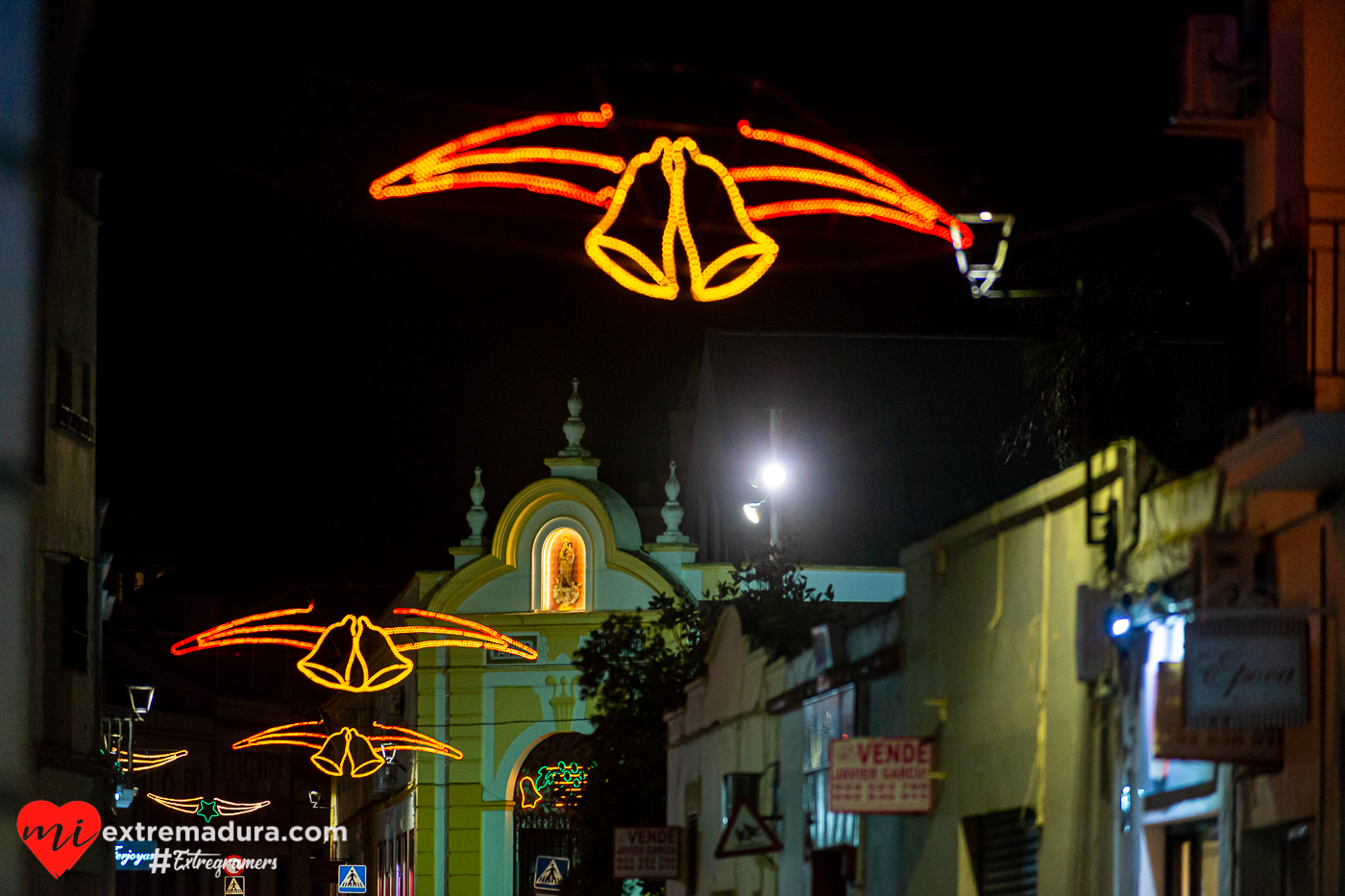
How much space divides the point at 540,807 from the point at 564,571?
5122 millimetres

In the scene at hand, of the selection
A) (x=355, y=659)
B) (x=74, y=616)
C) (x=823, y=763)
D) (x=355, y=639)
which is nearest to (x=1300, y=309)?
(x=823, y=763)

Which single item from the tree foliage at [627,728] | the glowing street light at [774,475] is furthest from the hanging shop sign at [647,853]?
the glowing street light at [774,475]

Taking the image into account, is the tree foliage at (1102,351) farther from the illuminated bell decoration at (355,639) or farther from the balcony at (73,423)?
the illuminated bell decoration at (355,639)

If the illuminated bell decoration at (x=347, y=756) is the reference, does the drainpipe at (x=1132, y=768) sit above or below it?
above

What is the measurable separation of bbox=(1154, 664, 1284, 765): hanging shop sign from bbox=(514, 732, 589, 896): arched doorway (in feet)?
107

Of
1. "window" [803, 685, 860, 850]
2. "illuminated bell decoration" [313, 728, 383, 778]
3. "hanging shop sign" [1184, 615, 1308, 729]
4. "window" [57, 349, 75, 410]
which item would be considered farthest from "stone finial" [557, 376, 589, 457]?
"hanging shop sign" [1184, 615, 1308, 729]

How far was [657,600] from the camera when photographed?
1050 inches

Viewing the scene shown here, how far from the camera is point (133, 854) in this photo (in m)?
44.2

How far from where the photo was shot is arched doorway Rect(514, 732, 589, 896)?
41.6 m

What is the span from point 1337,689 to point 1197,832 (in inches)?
74.0

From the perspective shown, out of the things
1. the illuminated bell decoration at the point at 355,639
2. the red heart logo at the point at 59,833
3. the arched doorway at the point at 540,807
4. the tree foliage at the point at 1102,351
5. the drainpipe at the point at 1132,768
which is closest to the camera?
the drainpipe at the point at 1132,768

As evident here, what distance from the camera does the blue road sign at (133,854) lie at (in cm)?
4264

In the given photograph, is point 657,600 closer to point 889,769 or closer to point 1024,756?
point 889,769

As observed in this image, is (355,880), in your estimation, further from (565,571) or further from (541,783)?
(565,571)
